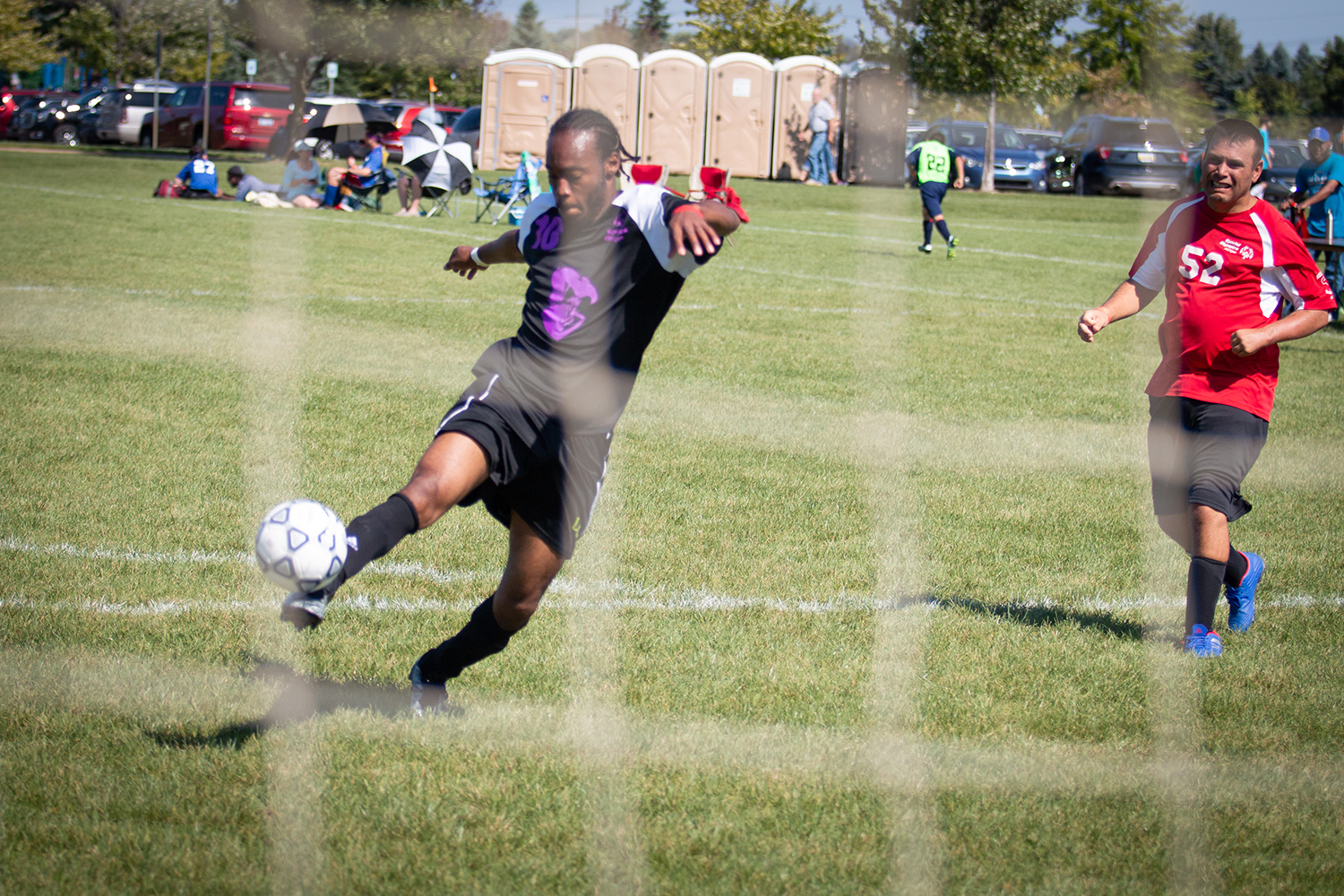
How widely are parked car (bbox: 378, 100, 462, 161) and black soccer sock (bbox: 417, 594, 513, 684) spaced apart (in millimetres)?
24059

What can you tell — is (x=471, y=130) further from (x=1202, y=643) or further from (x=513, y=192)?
(x=1202, y=643)

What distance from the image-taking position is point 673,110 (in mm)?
31484

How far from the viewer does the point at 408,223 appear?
18.9m

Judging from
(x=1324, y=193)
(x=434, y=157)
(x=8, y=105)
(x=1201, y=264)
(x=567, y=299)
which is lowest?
(x=567, y=299)

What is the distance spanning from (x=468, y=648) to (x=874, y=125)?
31340 mm

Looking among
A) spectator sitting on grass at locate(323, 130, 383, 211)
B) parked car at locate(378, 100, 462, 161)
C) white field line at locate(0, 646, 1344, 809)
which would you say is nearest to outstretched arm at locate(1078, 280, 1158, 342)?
white field line at locate(0, 646, 1344, 809)

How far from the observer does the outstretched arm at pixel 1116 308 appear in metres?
4.34

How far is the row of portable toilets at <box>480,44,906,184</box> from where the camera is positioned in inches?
1232

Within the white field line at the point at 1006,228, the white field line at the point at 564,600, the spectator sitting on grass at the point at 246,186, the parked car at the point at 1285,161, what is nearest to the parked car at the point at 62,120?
the spectator sitting on grass at the point at 246,186

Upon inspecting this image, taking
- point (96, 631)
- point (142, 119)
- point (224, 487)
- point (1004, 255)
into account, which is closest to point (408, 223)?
point (1004, 255)

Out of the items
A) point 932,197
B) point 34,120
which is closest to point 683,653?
point 932,197

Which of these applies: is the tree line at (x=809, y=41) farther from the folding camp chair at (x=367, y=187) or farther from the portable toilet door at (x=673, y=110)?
the folding camp chair at (x=367, y=187)

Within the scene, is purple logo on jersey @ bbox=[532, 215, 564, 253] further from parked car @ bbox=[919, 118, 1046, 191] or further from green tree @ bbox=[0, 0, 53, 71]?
green tree @ bbox=[0, 0, 53, 71]

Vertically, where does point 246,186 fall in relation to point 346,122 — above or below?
below
